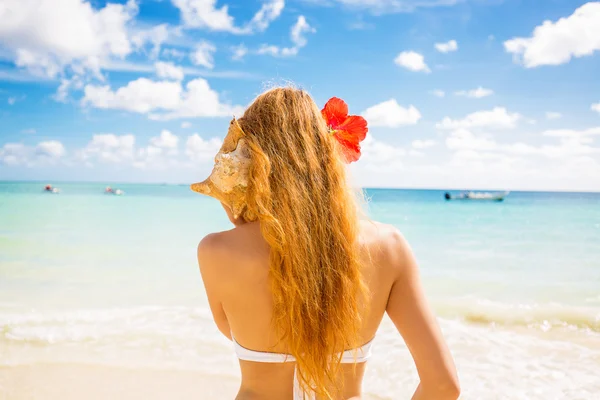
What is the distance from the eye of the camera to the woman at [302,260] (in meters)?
1.29

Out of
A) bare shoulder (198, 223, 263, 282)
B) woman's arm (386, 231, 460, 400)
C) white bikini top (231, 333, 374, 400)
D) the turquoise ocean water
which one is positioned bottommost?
the turquoise ocean water

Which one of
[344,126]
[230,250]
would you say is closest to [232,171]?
[230,250]

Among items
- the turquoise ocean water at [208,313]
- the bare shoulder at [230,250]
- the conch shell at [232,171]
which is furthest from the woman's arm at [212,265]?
the turquoise ocean water at [208,313]

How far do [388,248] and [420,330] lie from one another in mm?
275

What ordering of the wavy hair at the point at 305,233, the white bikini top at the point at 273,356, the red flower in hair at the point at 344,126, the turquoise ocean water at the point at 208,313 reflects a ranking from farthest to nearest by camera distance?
the turquoise ocean water at the point at 208,313 < the red flower in hair at the point at 344,126 < the white bikini top at the point at 273,356 < the wavy hair at the point at 305,233

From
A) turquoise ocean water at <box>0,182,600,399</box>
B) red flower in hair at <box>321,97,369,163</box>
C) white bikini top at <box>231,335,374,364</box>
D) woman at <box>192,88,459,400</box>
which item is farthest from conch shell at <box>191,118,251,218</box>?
turquoise ocean water at <box>0,182,600,399</box>

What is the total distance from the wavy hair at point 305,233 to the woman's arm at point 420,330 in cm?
12

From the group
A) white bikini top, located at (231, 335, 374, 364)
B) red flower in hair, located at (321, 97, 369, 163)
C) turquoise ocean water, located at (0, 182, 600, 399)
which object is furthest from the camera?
turquoise ocean water, located at (0, 182, 600, 399)

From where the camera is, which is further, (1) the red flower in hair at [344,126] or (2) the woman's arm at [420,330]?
(1) the red flower in hair at [344,126]

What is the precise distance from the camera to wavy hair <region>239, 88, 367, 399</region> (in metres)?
1.28

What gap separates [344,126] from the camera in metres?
1.53

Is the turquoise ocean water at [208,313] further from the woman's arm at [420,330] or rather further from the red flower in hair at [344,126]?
the woman's arm at [420,330]

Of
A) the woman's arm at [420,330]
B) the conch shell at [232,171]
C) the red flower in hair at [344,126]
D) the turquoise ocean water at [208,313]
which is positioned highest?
the red flower in hair at [344,126]

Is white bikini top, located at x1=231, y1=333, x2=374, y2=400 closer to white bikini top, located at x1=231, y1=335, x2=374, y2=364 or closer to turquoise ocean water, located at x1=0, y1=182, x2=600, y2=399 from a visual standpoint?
white bikini top, located at x1=231, y1=335, x2=374, y2=364
